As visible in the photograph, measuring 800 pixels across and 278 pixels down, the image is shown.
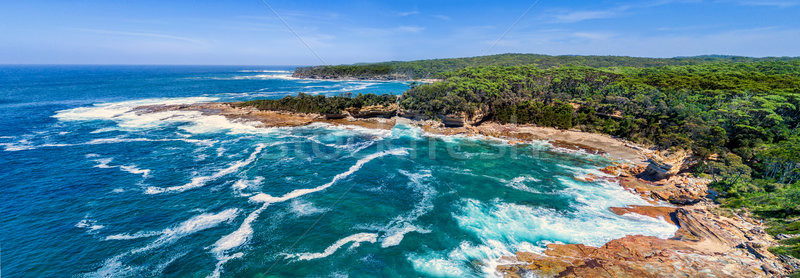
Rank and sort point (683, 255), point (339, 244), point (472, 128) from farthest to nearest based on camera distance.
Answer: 1. point (472, 128)
2. point (339, 244)
3. point (683, 255)

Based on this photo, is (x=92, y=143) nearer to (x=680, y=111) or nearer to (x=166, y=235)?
(x=166, y=235)

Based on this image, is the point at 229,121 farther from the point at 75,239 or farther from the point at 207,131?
the point at 75,239

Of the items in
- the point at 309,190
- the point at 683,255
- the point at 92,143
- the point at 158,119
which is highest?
the point at 158,119

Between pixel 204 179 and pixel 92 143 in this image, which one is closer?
pixel 204 179

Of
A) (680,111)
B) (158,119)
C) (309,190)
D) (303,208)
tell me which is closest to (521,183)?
(309,190)

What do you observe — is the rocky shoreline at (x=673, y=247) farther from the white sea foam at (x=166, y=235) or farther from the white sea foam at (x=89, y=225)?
the white sea foam at (x=89, y=225)

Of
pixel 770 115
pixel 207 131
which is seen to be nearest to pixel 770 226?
pixel 770 115

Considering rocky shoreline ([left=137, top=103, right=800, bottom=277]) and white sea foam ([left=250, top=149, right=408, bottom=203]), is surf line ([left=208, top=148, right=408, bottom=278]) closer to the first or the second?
white sea foam ([left=250, top=149, right=408, bottom=203])
